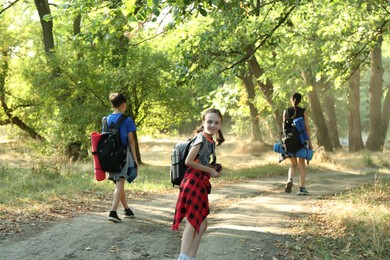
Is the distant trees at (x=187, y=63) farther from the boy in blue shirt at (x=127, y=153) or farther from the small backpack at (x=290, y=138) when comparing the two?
the boy in blue shirt at (x=127, y=153)

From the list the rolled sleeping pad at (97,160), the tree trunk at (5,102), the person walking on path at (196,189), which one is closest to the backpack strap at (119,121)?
the rolled sleeping pad at (97,160)

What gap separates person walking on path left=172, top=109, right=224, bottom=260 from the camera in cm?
476

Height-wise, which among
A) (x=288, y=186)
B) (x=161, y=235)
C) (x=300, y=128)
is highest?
(x=300, y=128)

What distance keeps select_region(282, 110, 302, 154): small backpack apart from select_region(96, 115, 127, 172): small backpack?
3.94 metres

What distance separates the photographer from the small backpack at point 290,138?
9516mm

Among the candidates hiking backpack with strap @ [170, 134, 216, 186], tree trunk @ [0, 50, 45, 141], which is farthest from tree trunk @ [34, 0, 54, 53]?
hiking backpack with strap @ [170, 134, 216, 186]

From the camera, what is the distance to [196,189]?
4.88 meters

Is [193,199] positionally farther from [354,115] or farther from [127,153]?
[354,115]

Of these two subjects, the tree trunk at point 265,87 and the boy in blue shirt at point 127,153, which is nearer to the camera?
the boy in blue shirt at point 127,153

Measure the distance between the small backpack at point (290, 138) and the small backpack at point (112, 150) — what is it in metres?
3.94

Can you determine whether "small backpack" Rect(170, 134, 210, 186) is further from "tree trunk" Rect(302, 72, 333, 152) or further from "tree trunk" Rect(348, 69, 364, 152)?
"tree trunk" Rect(348, 69, 364, 152)

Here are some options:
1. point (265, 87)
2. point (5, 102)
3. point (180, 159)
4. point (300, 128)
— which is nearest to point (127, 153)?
point (180, 159)

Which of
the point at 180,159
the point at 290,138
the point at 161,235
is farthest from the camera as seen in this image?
the point at 290,138

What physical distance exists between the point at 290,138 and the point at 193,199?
5147 millimetres
